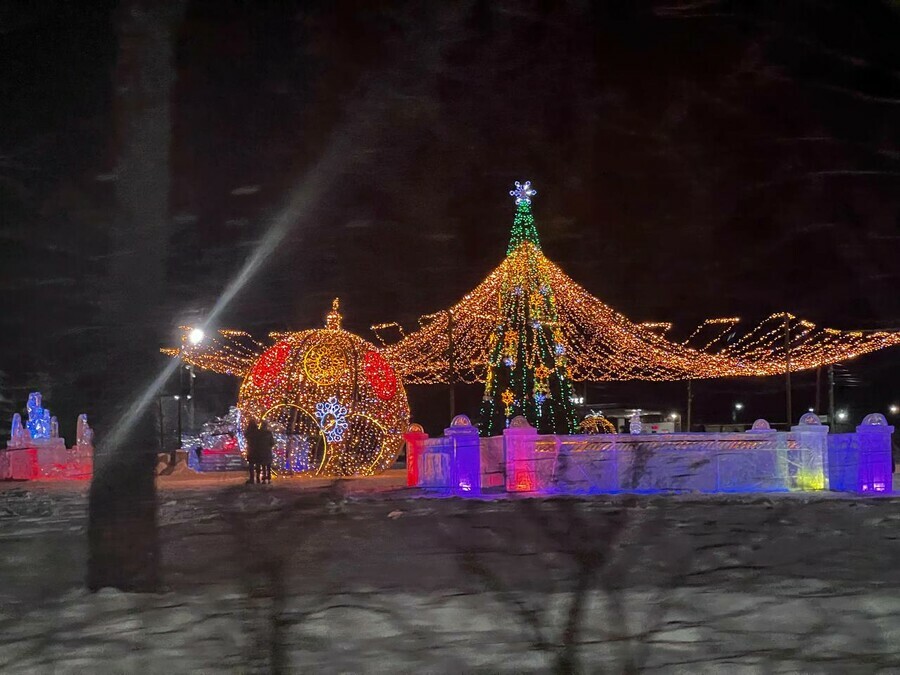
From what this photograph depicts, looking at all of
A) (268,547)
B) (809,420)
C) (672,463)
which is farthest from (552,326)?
(268,547)

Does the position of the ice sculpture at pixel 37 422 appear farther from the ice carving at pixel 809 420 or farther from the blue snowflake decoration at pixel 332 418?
the ice carving at pixel 809 420

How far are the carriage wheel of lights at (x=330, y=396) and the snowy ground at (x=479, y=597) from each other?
23.6ft

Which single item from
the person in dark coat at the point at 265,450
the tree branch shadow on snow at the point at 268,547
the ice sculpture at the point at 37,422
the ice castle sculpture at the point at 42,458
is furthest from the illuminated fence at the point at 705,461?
the ice sculpture at the point at 37,422

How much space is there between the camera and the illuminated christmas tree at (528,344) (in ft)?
68.0

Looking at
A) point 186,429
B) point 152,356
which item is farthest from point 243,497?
point 186,429

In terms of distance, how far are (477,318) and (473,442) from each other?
5.43m

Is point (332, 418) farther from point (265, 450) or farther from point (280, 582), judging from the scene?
point (280, 582)

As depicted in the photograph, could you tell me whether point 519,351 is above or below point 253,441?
above

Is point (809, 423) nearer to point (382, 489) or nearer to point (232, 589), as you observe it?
point (382, 489)

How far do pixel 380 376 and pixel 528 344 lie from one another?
Answer: 3.48 metres

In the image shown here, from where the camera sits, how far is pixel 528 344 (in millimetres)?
21375

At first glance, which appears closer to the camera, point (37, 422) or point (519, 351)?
point (519, 351)

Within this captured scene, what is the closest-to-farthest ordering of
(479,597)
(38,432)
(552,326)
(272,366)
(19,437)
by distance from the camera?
(479,597), (272,366), (552,326), (19,437), (38,432)

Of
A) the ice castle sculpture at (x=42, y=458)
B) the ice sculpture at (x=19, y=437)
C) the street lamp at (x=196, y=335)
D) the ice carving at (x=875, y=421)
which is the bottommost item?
the ice castle sculpture at (x=42, y=458)
